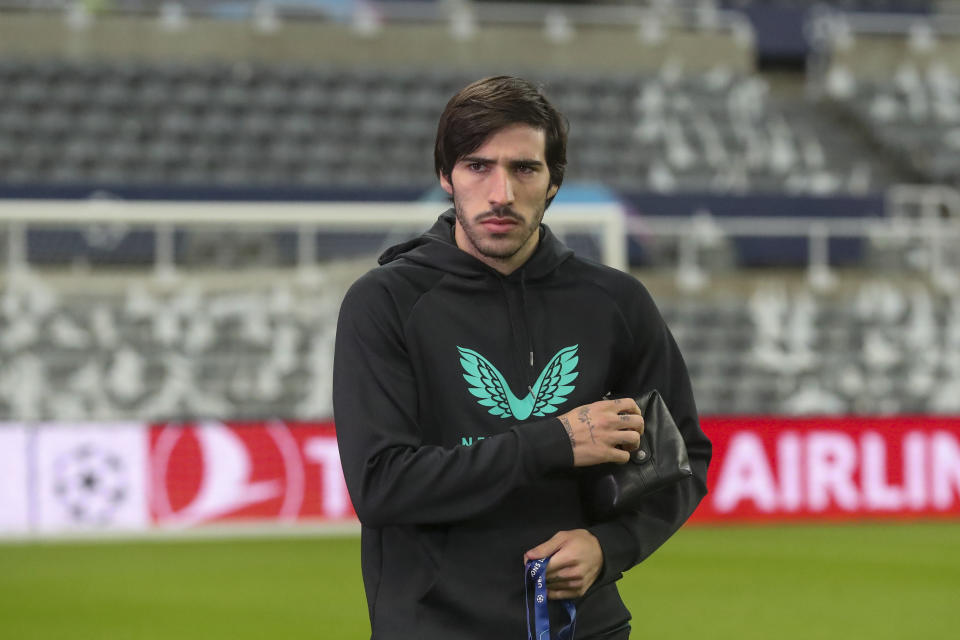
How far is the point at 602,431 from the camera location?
2.22 metres

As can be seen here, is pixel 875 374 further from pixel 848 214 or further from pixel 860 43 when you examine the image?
pixel 860 43

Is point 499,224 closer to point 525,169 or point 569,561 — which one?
point 525,169

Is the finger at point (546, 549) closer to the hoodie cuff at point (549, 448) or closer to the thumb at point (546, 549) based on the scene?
the thumb at point (546, 549)

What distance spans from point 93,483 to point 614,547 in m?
8.99

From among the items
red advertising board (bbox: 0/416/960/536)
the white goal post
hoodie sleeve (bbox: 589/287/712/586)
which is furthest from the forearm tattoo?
red advertising board (bbox: 0/416/960/536)

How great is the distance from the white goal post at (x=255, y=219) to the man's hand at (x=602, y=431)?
772 cm

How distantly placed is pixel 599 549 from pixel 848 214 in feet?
45.3

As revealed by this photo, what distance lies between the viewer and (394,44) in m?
17.0

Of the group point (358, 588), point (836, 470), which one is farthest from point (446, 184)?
point (836, 470)

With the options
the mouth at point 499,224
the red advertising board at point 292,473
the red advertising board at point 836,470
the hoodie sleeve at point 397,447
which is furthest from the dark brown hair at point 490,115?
the red advertising board at point 836,470

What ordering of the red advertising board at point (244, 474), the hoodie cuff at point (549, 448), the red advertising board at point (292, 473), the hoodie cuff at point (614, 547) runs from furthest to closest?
the red advertising board at point (244, 474) < the red advertising board at point (292, 473) < the hoodie cuff at point (614, 547) < the hoodie cuff at point (549, 448)

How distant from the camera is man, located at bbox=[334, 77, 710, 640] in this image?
7.35 feet

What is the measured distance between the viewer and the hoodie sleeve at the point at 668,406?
7.97 feet

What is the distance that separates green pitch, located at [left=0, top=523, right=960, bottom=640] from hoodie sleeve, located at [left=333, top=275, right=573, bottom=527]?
4.88 meters
